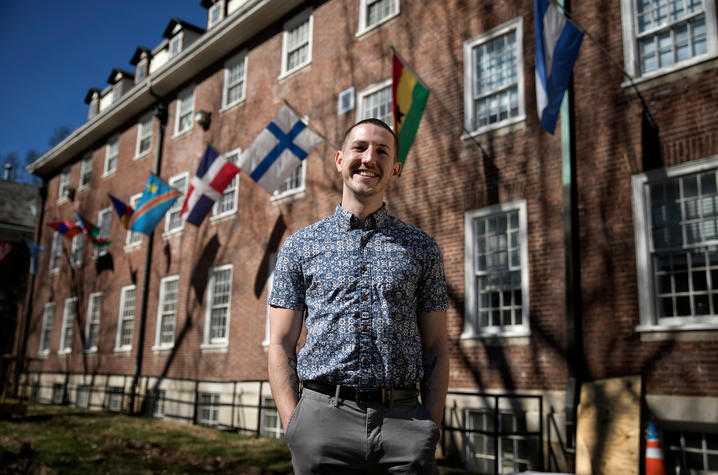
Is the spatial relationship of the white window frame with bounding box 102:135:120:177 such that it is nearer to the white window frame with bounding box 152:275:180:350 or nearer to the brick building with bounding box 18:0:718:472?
the brick building with bounding box 18:0:718:472

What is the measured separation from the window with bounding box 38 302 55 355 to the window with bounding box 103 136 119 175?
7.17 m

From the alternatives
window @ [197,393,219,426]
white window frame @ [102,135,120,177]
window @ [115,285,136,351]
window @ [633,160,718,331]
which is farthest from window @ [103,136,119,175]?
window @ [633,160,718,331]

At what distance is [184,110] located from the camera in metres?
22.4

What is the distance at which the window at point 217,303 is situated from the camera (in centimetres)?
Answer: 1833

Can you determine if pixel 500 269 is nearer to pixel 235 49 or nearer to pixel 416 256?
pixel 416 256

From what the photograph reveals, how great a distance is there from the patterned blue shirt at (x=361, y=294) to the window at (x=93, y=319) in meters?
24.0

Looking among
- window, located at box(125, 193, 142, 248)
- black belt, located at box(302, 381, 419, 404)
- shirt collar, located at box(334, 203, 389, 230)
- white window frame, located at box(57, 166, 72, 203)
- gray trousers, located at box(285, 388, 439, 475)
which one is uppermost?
white window frame, located at box(57, 166, 72, 203)

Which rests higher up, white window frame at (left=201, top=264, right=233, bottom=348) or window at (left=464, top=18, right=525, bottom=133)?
window at (left=464, top=18, right=525, bottom=133)

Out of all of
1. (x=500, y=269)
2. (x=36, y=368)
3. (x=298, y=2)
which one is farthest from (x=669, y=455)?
(x=36, y=368)

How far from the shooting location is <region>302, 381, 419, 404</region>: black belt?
239cm

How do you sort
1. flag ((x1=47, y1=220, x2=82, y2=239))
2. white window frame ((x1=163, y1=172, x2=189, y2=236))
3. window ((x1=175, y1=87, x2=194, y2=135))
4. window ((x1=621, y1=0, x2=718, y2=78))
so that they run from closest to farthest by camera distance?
window ((x1=621, y1=0, x2=718, y2=78)) < white window frame ((x1=163, y1=172, x2=189, y2=236)) < window ((x1=175, y1=87, x2=194, y2=135)) < flag ((x1=47, y1=220, x2=82, y2=239))

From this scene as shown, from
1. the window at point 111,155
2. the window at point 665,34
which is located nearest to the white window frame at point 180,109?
the window at point 111,155

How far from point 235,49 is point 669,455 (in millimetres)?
17026

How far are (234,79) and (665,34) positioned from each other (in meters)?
13.8
